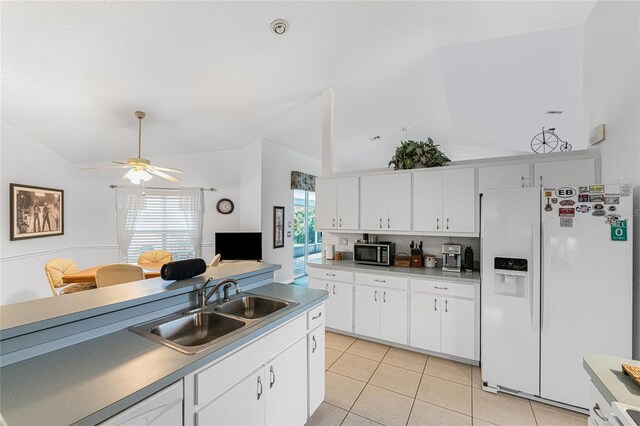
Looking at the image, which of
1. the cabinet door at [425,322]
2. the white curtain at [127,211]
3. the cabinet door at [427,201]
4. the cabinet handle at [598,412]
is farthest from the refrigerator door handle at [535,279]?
the white curtain at [127,211]

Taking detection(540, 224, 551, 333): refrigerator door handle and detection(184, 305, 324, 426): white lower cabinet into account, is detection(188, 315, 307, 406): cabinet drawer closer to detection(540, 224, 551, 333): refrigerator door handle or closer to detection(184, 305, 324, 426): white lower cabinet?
detection(184, 305, 324, 426): white lower cabinet

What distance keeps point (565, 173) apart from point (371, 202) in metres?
1.92

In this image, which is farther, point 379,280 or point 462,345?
point 379,280

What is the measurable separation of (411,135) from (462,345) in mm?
4634

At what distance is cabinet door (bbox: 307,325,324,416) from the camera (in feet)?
6.08

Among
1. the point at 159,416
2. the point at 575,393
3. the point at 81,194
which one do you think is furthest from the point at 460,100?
the point at 81,194

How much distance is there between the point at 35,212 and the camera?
4.23m

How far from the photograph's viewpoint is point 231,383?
127 cm

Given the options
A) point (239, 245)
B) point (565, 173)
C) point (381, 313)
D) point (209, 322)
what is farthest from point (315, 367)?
point (239, 245)

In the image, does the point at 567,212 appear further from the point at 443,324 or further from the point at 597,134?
the point at 443,324

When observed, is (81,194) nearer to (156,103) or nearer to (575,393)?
(156,103)

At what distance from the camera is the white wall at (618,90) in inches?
72.1

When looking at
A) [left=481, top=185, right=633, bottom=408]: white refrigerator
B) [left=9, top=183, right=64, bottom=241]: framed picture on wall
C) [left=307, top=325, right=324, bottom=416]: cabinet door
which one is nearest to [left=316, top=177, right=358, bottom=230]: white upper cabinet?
[left=481, top=185, right=633, bottom=408]: white refrigerator

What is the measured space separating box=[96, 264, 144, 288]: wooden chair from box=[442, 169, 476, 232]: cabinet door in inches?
142
